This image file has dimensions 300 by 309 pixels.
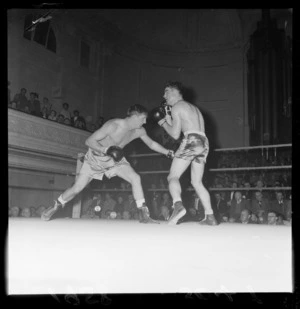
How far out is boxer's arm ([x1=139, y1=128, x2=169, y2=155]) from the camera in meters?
3.08

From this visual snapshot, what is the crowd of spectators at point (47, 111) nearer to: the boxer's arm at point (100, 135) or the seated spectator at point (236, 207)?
the boxer's arm at point (100, 135)

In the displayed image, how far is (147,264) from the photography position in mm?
1941

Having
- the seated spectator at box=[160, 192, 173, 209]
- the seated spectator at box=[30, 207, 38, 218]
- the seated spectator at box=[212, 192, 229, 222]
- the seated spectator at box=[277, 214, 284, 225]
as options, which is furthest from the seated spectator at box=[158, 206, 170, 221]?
the seated spectator at box=[30, 207, 38, 218]

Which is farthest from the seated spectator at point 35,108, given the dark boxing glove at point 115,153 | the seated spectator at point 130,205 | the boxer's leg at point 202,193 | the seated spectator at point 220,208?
the seated spectator at point 220,208

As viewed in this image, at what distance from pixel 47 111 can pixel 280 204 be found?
2489 mm

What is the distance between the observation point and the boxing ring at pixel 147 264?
1935 mm

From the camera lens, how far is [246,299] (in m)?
2.10

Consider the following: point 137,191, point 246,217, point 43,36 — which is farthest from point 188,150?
point 43,36

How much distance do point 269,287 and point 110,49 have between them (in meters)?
2.59

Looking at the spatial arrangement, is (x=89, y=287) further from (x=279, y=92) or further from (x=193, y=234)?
(x=279, y=92)

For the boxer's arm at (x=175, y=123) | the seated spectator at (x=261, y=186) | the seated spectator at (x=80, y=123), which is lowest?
the seated spectator at (x=261, y=186)

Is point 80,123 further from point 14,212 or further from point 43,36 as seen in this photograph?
point 43,36

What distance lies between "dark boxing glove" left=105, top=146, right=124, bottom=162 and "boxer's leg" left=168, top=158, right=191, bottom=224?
0.43m

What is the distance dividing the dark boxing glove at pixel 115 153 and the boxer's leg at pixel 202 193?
0.57 meters
